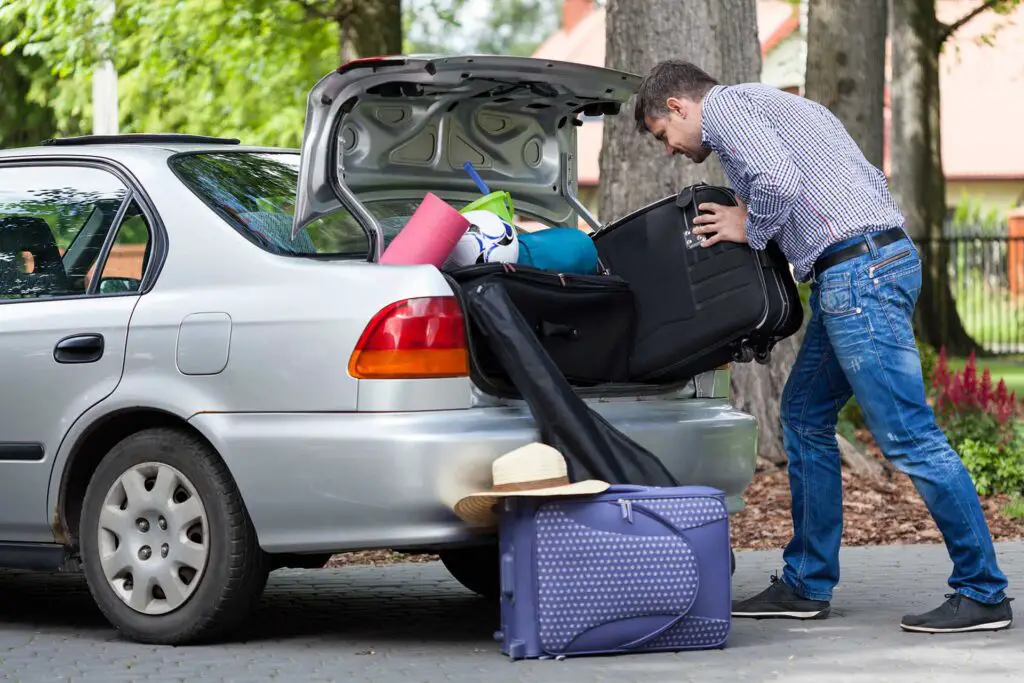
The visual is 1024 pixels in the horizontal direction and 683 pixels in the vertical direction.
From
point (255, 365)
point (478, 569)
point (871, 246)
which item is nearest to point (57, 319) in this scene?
point (255, 365)

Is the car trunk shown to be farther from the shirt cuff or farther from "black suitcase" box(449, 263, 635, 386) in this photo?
the shirt cuff

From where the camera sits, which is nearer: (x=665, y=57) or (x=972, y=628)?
(x=972, y=628)

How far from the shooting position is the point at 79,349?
5.84 metres

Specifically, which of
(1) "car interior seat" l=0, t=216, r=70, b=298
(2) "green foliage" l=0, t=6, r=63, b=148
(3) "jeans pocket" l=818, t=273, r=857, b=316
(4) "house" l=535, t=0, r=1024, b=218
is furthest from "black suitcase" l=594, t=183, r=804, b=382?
(4) "house" l=535, t=0, r=1024, b=218

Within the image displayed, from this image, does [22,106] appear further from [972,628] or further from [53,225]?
[972,628]

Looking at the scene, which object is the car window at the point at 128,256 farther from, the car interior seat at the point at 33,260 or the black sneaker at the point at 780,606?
the black sneaker at the point at 780,606

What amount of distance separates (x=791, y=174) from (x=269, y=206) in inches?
68.4

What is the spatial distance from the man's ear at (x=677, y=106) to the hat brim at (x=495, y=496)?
1.30m

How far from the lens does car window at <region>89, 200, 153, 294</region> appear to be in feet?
19.3

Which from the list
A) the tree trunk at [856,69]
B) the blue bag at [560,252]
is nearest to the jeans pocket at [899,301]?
the blue bag at [560,252]

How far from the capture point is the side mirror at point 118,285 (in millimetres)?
5871

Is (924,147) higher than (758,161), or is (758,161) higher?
(924,147)

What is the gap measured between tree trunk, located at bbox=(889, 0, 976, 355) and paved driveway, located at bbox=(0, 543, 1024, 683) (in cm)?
1648

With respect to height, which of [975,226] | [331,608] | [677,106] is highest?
[975,226]
